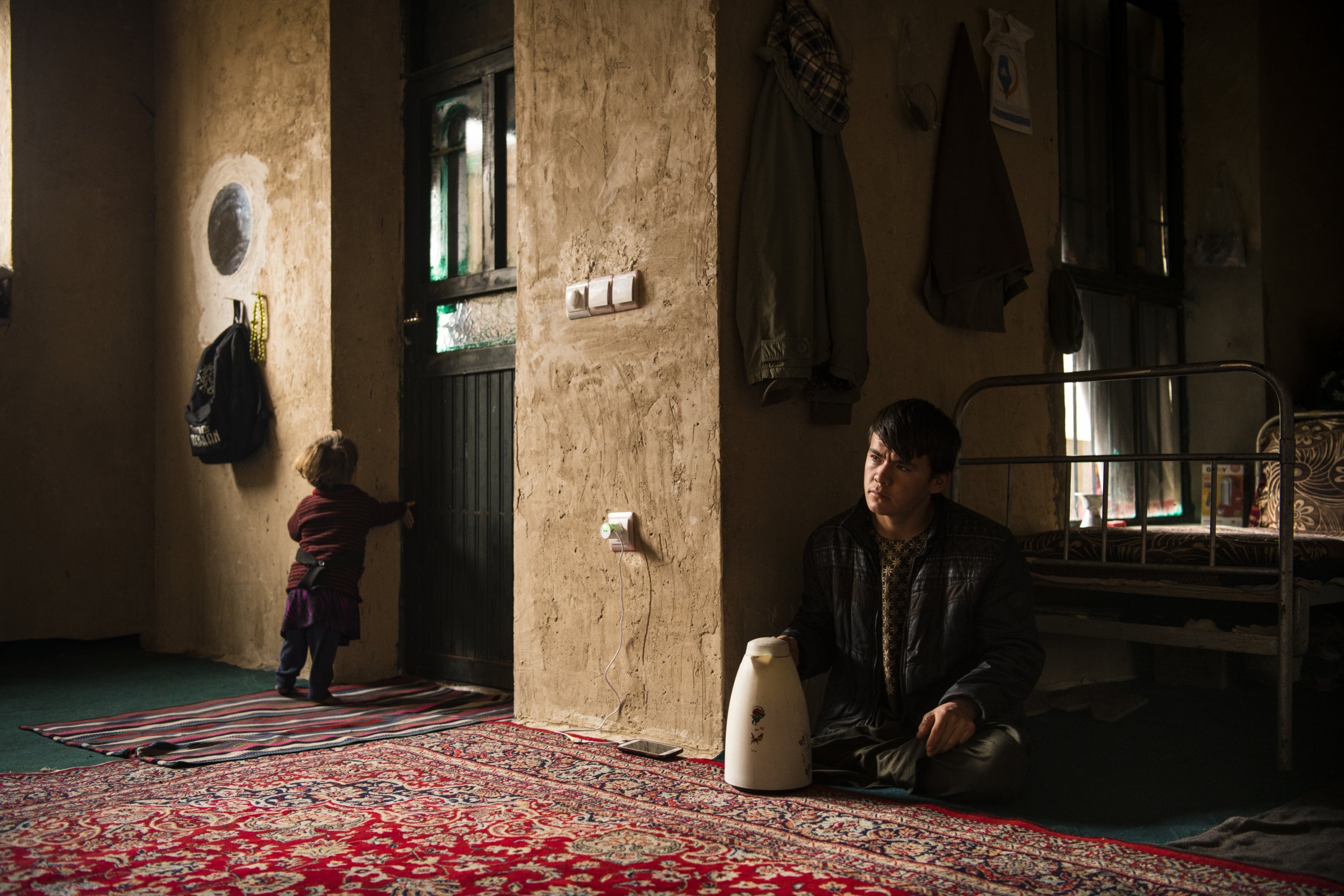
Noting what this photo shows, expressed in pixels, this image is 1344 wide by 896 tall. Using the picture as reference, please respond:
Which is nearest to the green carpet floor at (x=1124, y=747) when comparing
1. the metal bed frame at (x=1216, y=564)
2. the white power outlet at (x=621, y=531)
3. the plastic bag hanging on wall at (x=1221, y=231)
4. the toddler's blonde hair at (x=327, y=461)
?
the metal bed frame at (x=1216, y=564)

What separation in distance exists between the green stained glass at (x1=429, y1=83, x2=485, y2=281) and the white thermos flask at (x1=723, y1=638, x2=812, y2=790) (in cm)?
225

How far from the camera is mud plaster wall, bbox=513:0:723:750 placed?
Answer: 2.79m

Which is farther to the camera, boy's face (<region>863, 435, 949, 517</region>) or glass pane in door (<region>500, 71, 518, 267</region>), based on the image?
glass pane in door (<region>500, 71, 518, 267</region>)

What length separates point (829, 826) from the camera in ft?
6.90

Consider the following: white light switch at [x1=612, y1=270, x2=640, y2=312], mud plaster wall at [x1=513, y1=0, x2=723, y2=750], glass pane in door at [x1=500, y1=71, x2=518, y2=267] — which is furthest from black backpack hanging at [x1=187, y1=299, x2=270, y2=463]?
white light switch at [x1=612, y1=270, x2=640, y2=312]

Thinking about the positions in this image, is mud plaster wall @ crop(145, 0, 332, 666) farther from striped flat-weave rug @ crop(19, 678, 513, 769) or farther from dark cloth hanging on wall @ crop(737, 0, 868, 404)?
dark cloth hanging on wall @ crop(737, 0, 868, 404)

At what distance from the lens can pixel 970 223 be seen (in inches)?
132

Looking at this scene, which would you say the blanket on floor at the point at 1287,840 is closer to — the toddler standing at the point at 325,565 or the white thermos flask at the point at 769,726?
the white thermos flask at the point at 769,726

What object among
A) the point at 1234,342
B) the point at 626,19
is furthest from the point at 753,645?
the point at 1234,342

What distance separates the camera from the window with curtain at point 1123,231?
443 centimetres

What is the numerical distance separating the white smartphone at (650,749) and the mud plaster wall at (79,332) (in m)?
3.36

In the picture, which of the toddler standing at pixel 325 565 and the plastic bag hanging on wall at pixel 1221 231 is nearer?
the toddler standing at pixel 325 565

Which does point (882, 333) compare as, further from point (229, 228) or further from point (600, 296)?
point (229, 228)

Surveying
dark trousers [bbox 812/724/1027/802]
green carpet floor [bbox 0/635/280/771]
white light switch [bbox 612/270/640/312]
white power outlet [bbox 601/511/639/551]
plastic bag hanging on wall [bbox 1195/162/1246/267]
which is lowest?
green carpet floor [bbox 0/635/280/771]
